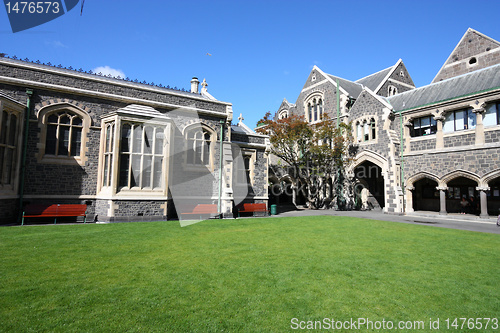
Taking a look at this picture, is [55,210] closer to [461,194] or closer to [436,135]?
[436,135]

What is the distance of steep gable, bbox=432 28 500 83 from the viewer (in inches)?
813

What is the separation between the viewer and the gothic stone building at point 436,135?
16.7 metres

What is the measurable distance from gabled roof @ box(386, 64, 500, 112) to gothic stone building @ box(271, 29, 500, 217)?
7cm

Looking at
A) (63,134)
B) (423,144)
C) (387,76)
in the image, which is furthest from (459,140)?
(63,134)

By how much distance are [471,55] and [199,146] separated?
76.0 ft

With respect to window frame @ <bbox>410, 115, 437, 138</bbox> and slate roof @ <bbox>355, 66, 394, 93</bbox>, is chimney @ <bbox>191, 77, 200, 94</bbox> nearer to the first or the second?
slate roof @ <bbox>355, 66, 394, 93</bbox>

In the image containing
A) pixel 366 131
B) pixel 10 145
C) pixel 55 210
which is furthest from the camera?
pixel 366 131

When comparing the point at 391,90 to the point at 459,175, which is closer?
the point at 459,175

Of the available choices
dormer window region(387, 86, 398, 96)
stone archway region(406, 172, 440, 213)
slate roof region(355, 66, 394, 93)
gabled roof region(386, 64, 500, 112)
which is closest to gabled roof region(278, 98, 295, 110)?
slate roof region(355, 66, 394, 93)

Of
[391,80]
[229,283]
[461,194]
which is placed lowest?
[229,283]

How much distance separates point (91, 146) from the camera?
44.7 ft

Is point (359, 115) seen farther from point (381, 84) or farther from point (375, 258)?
point (375, 258)

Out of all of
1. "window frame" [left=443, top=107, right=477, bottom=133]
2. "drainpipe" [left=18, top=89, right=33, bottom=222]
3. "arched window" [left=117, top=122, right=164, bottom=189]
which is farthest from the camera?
"window frame" [left=443, top=107, right=477, bottom=133]

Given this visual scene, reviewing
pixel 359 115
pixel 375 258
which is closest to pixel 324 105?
pixel 359 115
